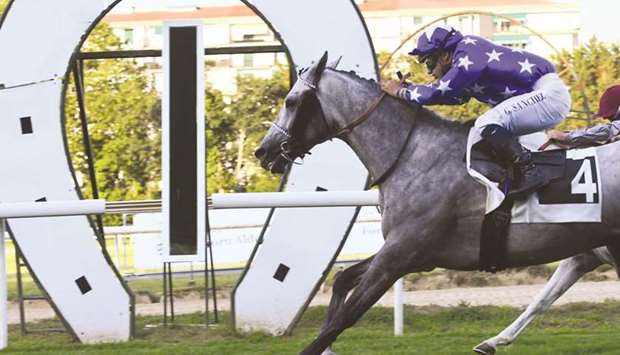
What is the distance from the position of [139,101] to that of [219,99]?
126 cm

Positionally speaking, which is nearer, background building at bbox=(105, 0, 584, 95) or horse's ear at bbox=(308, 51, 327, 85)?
horse's ear at bbox=(308, 51, 327, 85)

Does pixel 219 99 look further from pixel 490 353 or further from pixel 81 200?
pixel 490 353

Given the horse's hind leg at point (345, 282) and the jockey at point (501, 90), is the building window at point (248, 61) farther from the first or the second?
the jockey at point (501, 90)

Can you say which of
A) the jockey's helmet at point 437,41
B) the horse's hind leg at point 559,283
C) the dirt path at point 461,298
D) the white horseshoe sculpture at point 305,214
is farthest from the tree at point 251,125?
the jockey's helmet at point 437,41

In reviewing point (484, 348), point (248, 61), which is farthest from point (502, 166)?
point (248, 61)

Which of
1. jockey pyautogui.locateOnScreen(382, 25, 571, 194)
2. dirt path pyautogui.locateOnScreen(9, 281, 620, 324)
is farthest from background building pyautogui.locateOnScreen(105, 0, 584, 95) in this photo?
jockey pyautogui.locateOnScreen(382, 25, 571, 194)

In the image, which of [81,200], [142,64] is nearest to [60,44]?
[81,200]

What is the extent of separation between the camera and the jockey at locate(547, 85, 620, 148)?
545 centimetres

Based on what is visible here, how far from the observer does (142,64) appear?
1759 centimetres

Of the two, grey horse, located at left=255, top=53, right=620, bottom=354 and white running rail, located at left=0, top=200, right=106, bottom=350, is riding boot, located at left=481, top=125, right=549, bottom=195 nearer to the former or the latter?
grey horse, located at left=255, top=53, right=620, bottom=354

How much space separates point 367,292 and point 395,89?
93 cm

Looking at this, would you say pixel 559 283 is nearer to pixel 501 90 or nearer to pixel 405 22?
pixel 501 90

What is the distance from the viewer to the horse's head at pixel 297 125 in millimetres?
5047

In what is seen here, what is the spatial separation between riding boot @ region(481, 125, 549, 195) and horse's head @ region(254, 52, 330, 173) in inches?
30.2
